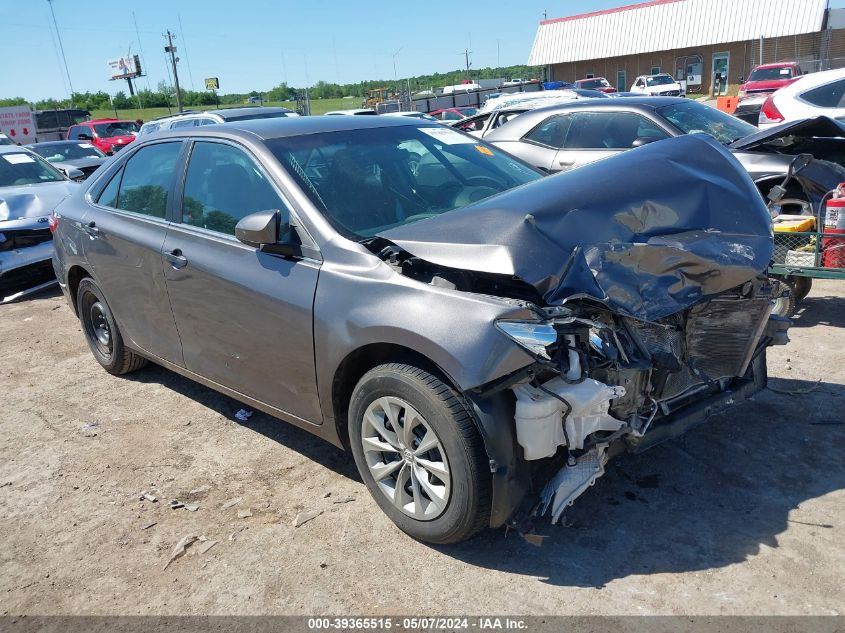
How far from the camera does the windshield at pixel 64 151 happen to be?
1638 cm

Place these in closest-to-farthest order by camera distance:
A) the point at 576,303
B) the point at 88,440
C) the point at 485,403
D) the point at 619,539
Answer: the point at 485,403
the point at 576,303
the point at 619,539
the point at 88,440

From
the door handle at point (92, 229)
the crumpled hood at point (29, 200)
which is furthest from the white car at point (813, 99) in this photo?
the crumpled hood at point (29, 200)

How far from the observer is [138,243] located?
14.6 feet

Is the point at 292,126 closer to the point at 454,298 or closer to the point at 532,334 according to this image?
the point at 454,298

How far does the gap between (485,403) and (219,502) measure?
1.77 metres

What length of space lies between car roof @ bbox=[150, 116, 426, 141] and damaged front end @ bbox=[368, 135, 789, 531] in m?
1.12

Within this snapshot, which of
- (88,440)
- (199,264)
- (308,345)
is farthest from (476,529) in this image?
(88,440)

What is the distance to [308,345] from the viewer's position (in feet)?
11.1

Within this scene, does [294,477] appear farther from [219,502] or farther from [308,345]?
Result: [308,345]

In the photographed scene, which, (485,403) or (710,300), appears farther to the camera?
(710,300)

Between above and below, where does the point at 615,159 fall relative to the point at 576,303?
above

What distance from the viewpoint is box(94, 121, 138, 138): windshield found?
25878 mm

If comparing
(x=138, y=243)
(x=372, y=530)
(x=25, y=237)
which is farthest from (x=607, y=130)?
(x=25, y=237)

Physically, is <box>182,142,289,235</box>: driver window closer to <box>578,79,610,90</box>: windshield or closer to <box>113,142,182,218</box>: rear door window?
<box>113,142,182,218</box>: rear door window
